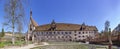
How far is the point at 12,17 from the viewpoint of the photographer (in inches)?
1403

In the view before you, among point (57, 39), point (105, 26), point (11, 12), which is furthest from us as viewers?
point (57, 39)

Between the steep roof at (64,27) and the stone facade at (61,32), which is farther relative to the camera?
the steep roof at (64,27)

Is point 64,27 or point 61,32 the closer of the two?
point 61,32

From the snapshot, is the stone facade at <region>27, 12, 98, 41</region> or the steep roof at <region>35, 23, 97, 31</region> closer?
the stone facade at <region>27, 12, 98, 41</region>

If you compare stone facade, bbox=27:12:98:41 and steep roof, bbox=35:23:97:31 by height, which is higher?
steep roof, bbox=35:23:97:31

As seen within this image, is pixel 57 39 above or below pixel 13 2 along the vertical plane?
below

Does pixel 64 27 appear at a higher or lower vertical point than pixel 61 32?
higher

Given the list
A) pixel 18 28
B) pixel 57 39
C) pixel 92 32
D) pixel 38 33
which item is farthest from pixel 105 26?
pixel 18 28

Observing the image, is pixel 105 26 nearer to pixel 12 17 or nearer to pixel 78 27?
pixel 78 27

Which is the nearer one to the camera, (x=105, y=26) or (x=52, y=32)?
(x=105, y=26)

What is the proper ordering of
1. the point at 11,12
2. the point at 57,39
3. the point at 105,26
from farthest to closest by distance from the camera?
the point at 57,39, the point at 105,26, the point at 11,12

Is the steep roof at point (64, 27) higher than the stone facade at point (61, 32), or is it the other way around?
the steep roof at point (64, 27)

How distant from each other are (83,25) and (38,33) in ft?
67.3

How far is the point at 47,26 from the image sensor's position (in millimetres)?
86625
